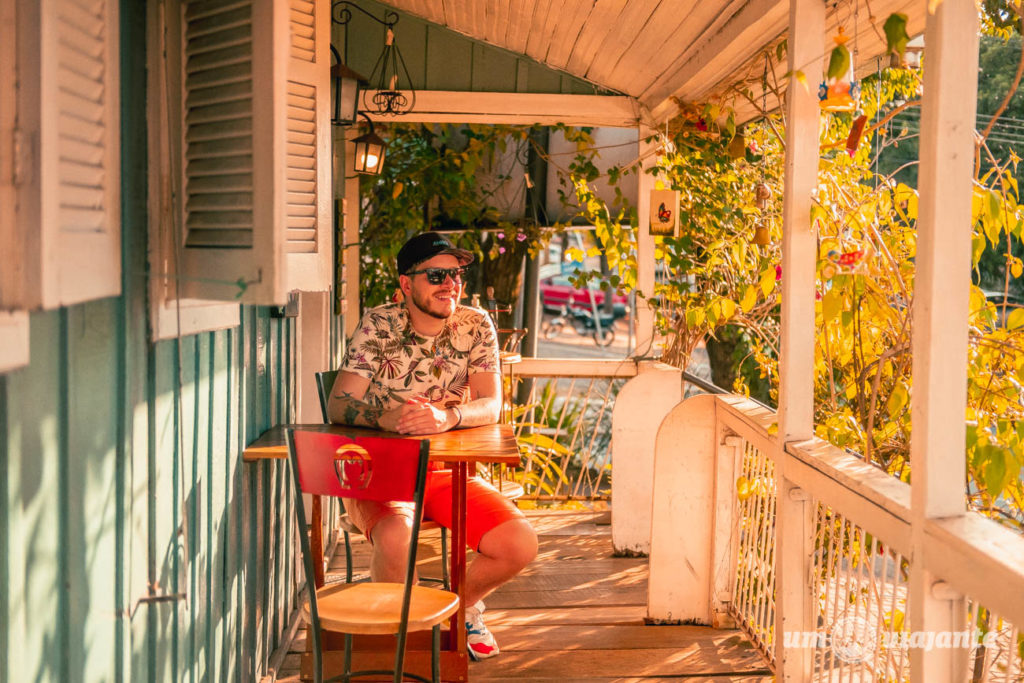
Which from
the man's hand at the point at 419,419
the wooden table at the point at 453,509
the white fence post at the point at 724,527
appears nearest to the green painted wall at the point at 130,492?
the wooden table at the point at 453,509

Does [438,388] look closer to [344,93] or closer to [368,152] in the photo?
[344,93]

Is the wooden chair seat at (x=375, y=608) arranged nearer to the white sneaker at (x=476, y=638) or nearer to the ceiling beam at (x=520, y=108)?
the white sneaker at (x=476, y=638)

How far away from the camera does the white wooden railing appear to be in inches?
79.4

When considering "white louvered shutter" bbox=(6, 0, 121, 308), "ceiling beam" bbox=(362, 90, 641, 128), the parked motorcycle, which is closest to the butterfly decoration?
"ceiling beam" bbox=(362, 90, 641, 128)

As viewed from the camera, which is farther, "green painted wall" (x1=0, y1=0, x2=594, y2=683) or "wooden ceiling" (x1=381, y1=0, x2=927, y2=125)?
"wooden ceiling" (x1=381, y1=0, x2=927, y2=125)

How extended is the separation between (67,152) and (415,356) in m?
2.03

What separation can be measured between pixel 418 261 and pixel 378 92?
2029 mm

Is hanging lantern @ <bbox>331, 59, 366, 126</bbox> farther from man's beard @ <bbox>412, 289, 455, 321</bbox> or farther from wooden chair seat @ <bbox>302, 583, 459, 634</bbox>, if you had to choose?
wooden chair seat @ <bbox>302, 583, 459, 634</bbox>

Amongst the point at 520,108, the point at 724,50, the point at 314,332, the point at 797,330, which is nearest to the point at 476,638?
the point at 797,330

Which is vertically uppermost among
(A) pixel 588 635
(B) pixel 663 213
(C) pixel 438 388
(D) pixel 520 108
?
(D) pixel 520 108

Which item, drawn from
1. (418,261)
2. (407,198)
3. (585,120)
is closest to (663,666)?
(418,261)

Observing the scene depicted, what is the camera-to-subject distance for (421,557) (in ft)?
15.6

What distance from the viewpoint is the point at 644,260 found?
219 inches

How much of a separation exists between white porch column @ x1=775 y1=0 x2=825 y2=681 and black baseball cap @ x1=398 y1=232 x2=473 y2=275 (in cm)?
113
